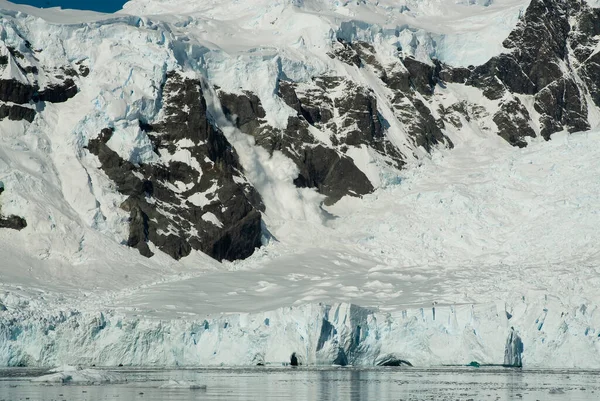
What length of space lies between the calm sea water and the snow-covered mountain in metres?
3.08

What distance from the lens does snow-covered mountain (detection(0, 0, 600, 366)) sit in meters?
71.0

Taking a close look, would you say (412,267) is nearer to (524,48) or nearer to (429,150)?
(429,150)

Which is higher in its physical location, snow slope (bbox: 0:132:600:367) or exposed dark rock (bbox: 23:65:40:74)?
exposed dark rock (bbox: 23:65:40:74)

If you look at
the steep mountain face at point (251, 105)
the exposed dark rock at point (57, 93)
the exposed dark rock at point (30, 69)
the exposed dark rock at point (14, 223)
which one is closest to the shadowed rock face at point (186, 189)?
the steep mountain face at point (251, 105)

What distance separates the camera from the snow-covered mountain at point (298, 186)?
71000mm

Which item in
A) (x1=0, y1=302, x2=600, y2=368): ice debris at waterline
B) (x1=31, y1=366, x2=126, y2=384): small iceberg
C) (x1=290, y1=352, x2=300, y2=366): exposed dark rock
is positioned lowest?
(x1=31, y1=366, x2=126, y2=384): small iceberg

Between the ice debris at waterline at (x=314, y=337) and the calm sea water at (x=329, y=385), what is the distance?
123cm

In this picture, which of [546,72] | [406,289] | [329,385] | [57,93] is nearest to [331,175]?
[57,93]

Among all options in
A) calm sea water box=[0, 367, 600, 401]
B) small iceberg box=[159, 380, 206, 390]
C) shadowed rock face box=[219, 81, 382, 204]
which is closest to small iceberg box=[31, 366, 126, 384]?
calm sea water box=[0, 367, 600, 401]

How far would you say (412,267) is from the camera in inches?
3602

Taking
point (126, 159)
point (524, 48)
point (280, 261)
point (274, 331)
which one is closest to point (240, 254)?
point (280, 261)

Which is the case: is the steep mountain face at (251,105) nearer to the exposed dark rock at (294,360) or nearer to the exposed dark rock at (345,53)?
the exposed dark rock at (345,53)

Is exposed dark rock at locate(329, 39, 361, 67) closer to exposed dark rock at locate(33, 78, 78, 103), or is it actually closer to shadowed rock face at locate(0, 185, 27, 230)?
exposed dark rock at locate(33, 78, 78, 103)

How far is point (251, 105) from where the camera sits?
364 feet
